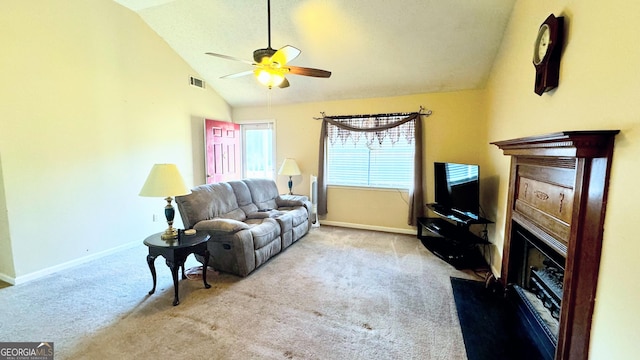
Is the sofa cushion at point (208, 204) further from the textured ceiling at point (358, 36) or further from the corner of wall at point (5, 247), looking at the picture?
the textured ceiling at point (358, 36)

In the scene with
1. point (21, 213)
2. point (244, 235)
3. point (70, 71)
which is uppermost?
point (70, 71)

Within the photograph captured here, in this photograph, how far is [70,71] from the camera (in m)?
3.06

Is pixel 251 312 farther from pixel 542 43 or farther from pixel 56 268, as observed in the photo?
pixel 542 43

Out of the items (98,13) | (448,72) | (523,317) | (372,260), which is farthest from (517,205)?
(98,13)

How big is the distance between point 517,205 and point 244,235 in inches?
105

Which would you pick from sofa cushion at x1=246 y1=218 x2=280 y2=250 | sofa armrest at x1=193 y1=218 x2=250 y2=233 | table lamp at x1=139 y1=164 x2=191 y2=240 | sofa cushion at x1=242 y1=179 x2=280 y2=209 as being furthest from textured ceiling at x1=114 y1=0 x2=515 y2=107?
sofa armrest at x1=193 y1=218 x2=250 y2=233

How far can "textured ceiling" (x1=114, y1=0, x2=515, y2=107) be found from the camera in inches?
119

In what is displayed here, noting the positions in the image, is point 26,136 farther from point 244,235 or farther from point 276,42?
point 276,42

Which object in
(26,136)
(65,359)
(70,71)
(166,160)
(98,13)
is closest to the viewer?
(65,359)

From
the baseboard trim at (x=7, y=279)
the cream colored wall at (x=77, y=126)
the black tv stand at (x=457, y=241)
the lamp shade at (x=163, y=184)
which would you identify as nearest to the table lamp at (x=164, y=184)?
the lamp shade at (x=163, y=184)

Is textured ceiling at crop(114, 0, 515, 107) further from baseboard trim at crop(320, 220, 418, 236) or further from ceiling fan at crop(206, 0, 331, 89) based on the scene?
baseboard trim at crop(320, 220, 418, 236)

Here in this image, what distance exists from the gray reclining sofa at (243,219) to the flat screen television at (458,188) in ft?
6.87
